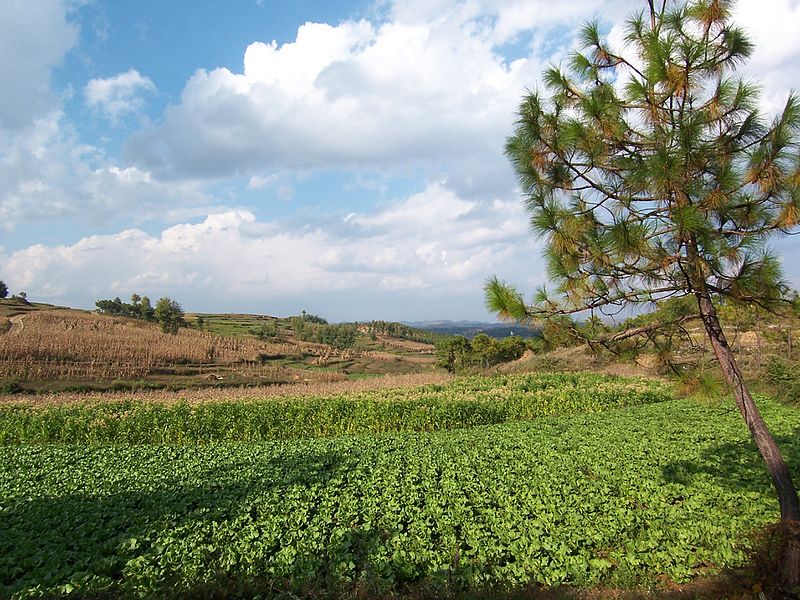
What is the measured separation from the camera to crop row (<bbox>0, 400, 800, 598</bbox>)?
5480 millimetres

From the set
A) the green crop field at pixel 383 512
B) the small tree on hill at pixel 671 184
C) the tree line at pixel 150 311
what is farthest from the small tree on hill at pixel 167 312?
the small tree on hill at pixel 671 184

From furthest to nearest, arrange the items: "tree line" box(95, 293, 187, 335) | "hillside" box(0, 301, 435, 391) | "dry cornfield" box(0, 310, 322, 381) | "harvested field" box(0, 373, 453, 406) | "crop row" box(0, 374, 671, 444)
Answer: "tree line" box(95, 293, 187, 335), "dry cornfield" box(0, 310, 322, 381), "hillside" box(0, 301, 435, 391), "harvested field" box(0, 373, 453, 406), "crop row" box(0, 374, 671, 444)

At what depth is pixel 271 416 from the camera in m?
15.6

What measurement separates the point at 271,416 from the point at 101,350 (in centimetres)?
2406

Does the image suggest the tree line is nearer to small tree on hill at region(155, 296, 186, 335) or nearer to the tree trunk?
small tree on hill at region(155, 296, 186, 335)

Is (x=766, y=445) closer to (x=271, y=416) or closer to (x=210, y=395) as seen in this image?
(x=271, y=416)

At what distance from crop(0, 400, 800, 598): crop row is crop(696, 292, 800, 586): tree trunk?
148 cm

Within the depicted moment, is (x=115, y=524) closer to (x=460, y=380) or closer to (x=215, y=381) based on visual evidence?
(x=460, y=380)

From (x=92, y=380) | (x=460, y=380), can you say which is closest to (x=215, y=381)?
(x=92, y=380)

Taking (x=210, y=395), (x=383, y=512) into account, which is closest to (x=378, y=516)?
(x=383, y=512)

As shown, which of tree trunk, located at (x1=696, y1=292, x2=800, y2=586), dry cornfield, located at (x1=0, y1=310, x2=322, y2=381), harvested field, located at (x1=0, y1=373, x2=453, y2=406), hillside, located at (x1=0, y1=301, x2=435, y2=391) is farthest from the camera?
dry cornfield, located at (x1=0, y1=310, x2=322, y2=381)

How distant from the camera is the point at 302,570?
552cm

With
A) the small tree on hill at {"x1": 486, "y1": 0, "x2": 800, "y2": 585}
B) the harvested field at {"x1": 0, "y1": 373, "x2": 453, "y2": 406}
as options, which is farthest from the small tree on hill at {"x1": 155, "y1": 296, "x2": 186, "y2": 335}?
the small tree on hill at {"x1": 486, "y1": 0, "x2": 800, "y2": 585}

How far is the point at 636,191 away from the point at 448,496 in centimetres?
545
